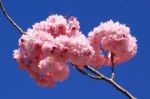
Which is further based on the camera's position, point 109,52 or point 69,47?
point 109,52

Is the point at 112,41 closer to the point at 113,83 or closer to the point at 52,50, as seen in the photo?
the point at 113,83

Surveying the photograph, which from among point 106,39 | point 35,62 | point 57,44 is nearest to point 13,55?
point 35,62

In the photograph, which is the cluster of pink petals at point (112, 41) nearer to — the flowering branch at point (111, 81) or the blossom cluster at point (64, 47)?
the blossom cluster at point (64, 47)

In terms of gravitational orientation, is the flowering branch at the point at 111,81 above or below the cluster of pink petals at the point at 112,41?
below

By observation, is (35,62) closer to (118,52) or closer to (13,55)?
(13,55)

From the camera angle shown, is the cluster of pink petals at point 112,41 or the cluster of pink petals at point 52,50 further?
the cluster of pink petals at point 112,41

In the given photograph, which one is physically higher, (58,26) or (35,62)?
(58,26)

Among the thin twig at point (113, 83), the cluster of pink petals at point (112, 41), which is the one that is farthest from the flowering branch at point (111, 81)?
the cluster of pink petals at point (112, 41)

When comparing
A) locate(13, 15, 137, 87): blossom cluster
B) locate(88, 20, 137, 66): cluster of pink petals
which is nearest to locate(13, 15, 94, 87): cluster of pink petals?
locate(13, 15, 137, 87): blossom cluster
